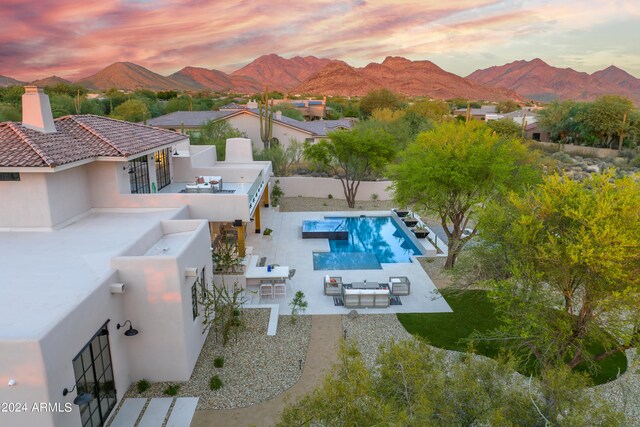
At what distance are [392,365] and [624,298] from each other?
6465mm

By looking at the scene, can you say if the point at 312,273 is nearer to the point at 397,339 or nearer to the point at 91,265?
the point at 397,339

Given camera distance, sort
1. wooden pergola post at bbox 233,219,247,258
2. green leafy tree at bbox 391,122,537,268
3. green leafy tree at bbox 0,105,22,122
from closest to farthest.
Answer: green leafy tree at bbox 391,122,537,268
wooden pergola post at bbox 233,219,247,258
green leafy tree at bbox 0,105,22,122

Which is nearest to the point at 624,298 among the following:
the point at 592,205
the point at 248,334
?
the point at 592,205

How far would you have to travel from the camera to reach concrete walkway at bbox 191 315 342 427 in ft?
32.0

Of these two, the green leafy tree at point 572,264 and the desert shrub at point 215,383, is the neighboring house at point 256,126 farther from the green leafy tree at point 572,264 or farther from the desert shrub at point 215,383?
the desert shrub at point 215,383

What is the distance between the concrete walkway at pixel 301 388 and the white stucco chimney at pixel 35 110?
12441 mm

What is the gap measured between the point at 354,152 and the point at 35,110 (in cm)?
2005

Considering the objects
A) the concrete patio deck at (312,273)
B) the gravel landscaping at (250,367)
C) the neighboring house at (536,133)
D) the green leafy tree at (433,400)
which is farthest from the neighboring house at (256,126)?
the green leafy tree at (433,400)

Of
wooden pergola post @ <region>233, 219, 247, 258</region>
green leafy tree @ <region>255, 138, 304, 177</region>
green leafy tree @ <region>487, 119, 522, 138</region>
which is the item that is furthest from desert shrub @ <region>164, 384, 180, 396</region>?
green leafy tree @ <region>487, 119, 522, 138</region>

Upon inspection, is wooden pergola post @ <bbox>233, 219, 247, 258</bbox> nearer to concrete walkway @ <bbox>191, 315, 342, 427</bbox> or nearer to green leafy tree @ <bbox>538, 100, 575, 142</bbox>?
concrete walkway @ <bbox>191, 315, 342, 427</bbox>

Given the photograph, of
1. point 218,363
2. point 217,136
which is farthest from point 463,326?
point 217,136

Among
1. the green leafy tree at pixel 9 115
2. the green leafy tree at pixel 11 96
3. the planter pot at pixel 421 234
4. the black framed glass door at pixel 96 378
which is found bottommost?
the planter pot at pixel 421 234

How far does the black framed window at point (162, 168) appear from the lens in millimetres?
20877

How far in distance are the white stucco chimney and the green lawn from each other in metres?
15.1
